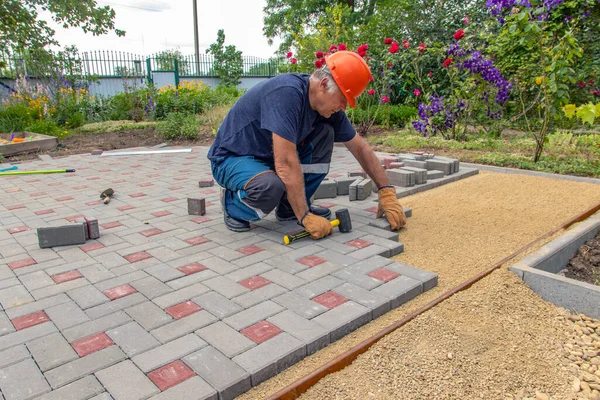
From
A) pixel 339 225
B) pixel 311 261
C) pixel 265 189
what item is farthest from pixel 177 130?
pixel 311 261

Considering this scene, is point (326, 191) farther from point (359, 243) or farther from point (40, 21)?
point (40, 21)

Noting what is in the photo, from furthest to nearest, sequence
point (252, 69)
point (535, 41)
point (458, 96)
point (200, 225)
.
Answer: point (252, 69)
point (458, 96)
point (535, 41)
point (200, 225)

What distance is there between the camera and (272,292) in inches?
98.7

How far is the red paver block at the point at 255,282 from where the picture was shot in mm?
2584

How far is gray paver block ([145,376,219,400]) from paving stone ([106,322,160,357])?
0.34 meters

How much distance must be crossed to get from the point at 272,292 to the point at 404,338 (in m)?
0.76

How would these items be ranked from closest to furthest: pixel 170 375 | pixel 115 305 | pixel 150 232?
pixel 170 375 → pixel 115 305 → pixel 150 232

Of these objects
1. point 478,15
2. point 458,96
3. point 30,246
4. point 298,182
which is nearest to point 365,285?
point 298,182

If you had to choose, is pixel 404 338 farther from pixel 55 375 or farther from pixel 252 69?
pixel 252 69

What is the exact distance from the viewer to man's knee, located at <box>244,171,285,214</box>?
129 inches

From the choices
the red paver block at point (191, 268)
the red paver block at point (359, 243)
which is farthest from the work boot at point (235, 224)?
the red paver block at point (359, 243)

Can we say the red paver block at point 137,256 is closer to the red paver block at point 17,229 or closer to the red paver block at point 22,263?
the red paver block at point 22,263

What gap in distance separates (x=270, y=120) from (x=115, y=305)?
1.51 meters

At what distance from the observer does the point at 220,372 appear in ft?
5.97
